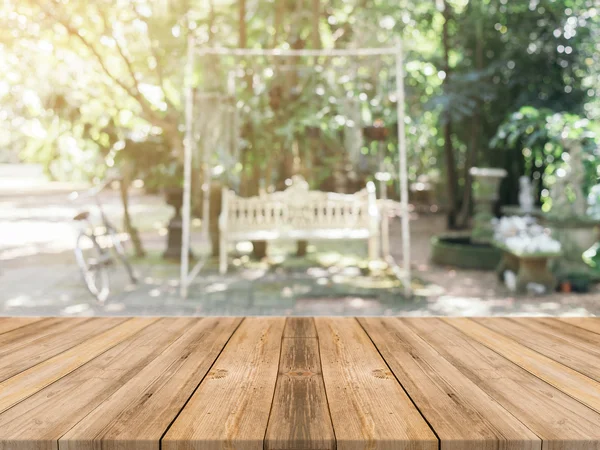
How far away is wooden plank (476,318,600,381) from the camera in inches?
51.2

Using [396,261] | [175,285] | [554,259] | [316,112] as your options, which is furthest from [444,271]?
[175,285]

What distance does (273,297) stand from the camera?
15.2ft

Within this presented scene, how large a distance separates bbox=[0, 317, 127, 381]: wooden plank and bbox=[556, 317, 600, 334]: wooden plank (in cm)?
115

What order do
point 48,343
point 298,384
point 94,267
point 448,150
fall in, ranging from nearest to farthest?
point 298,384
point 48,343
point 94,267
point 448,150

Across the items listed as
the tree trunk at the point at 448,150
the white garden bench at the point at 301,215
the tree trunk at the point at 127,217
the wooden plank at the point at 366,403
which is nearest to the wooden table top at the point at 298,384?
the wooden plank at the point at 366,403

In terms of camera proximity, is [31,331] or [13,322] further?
[13,322]

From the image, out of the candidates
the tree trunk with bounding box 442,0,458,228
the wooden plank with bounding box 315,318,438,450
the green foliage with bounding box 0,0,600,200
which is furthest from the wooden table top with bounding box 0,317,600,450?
the tree trunk with bounding box 442,0,458,228

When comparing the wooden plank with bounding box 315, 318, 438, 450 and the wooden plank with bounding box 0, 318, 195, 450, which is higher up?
the wooden plank with bounding box 0, 318, 195, 450

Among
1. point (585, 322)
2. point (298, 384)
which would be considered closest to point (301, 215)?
point (585, 322)

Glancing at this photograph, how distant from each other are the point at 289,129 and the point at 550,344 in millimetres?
4047

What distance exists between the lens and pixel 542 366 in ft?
4.19

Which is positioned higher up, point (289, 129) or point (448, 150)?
point (289, 129)

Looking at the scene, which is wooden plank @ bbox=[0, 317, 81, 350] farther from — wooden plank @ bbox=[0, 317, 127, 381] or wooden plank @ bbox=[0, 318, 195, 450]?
wooden plank @ bbox=[0, 318, 195, 450]

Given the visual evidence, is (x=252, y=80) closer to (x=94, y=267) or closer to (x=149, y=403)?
(x=94, y=267)
